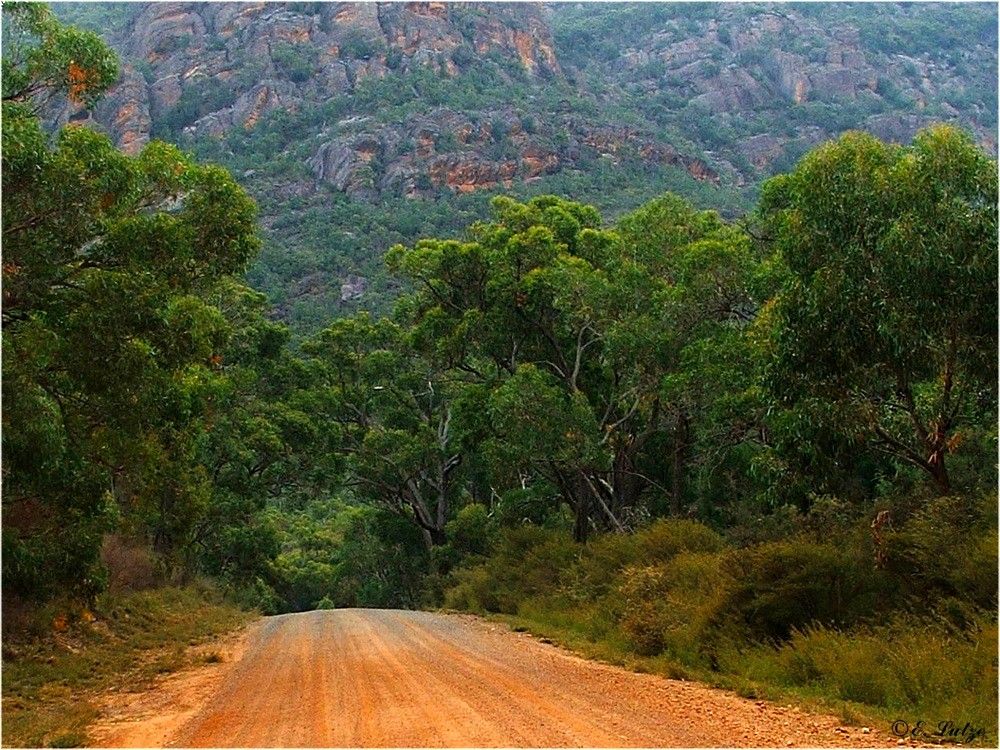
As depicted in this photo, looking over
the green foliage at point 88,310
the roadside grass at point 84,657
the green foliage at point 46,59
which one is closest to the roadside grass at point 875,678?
the roadside grass at point 84,657

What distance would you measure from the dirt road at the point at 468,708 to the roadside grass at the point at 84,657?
3.12 feet

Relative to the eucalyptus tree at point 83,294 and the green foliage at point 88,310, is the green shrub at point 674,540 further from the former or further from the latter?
the eucalyptus tree at point 83,294

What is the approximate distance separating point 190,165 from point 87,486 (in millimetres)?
5208

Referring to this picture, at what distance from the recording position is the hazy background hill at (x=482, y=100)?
291ft

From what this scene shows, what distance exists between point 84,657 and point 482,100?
339 feet

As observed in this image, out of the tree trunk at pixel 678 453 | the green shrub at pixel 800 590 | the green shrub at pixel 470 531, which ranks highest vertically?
the green shrub at pixel 800 590

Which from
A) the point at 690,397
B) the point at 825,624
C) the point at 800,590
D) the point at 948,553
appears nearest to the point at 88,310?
the point at 800,590

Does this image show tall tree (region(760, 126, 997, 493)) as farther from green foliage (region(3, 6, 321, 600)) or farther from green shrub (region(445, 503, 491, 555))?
green shrub (region(445, 503, 491, 555))

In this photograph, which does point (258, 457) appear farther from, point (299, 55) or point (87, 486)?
point (299, 55)

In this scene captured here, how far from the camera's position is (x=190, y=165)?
14.2 m

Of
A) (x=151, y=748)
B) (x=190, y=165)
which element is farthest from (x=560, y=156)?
(x=151, y=748)

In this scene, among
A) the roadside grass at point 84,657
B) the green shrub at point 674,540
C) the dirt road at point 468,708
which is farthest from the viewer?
the green shrub at point 674,540

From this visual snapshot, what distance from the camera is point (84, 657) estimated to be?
15320 mm

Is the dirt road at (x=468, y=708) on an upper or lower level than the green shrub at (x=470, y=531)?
upper
